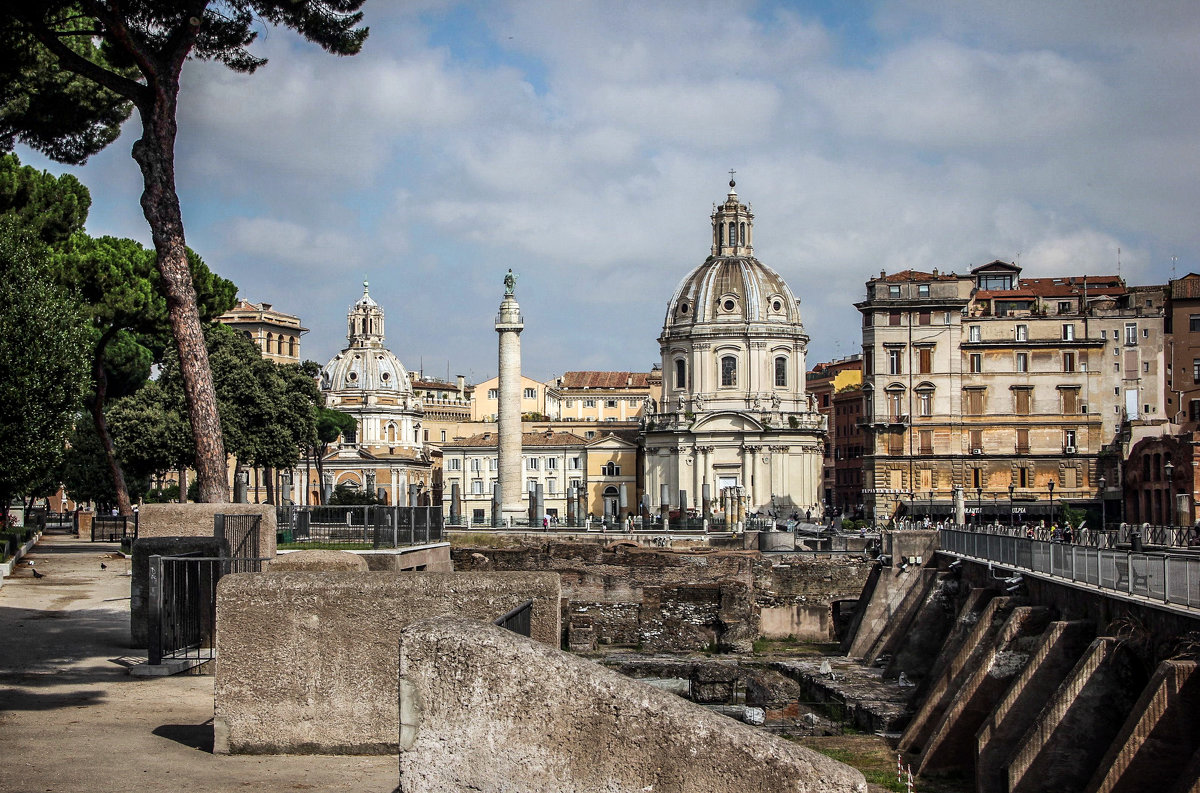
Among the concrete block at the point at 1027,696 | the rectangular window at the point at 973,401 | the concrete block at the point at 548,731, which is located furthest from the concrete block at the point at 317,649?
the rectangular window at the point at 973,401

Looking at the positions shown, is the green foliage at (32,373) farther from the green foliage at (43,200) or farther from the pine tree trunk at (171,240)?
the green foliage at (43,200)

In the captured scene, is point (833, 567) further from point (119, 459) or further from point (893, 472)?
point (893, 472)

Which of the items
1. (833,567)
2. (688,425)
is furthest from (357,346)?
(833,567)

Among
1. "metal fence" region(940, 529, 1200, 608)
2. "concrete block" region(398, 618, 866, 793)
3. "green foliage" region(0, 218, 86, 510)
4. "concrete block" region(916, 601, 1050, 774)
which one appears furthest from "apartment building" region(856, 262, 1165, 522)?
"concrete block" region(398, 618, 866, 793)

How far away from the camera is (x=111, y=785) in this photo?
9969 millimetres

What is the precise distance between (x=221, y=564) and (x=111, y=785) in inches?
226

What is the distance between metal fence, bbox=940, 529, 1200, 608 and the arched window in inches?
2460

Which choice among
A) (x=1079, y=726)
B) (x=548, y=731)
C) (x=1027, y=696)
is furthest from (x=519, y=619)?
Result: (x=1027, y=696)

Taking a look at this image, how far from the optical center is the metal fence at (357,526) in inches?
908

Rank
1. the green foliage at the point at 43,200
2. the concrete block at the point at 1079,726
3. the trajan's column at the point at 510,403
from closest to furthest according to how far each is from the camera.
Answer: the concrete block at the point at 1079,726 → the green foliage at the point at 43,200 → the trajan's column at the point at 510,403

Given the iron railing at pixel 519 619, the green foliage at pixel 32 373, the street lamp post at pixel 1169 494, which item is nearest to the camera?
the iron railing at pixel 519 619

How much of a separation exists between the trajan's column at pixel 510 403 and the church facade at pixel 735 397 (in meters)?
15.1

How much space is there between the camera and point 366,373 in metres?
134

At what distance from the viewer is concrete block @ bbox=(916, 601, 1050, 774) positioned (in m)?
21.0
